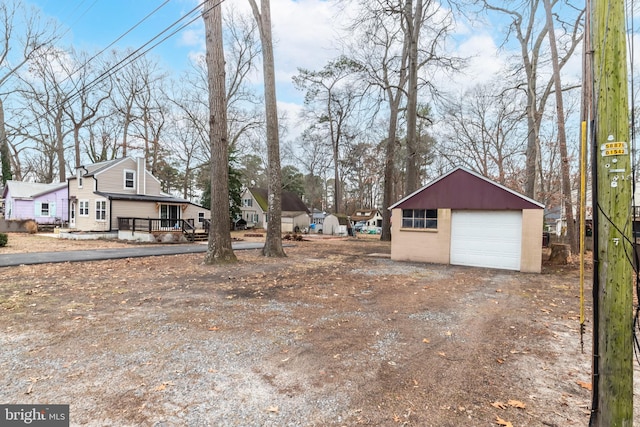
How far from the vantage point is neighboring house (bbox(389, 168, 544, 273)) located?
10.0 meters

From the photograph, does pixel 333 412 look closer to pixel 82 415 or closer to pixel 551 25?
pixel 82 415

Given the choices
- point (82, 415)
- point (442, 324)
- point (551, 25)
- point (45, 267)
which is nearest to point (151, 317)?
point (82, 415)

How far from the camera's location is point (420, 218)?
12.2 m

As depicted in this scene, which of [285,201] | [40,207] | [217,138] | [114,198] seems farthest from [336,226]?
[40,207]

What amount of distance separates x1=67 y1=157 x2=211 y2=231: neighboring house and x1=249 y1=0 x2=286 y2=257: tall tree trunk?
12703 millimetres

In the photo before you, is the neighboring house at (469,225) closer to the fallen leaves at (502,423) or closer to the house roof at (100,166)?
the fallen leaves at (502,423)

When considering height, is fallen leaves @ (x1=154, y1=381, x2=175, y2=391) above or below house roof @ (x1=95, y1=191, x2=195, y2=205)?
below

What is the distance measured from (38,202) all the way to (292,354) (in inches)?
1313

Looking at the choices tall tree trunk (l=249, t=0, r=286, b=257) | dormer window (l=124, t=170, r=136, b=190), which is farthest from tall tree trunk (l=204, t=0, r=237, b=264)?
dormer window (l=124, t=170, r=136, b=190)

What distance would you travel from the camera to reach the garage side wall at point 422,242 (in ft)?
37.8

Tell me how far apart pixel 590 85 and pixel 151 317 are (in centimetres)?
570

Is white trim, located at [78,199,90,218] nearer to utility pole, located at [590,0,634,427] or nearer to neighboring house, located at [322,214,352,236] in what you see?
neighboring house, located at [322,214,352,236]

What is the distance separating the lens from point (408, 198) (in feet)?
40.3

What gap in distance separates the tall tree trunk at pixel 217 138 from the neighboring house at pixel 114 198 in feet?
44.0
